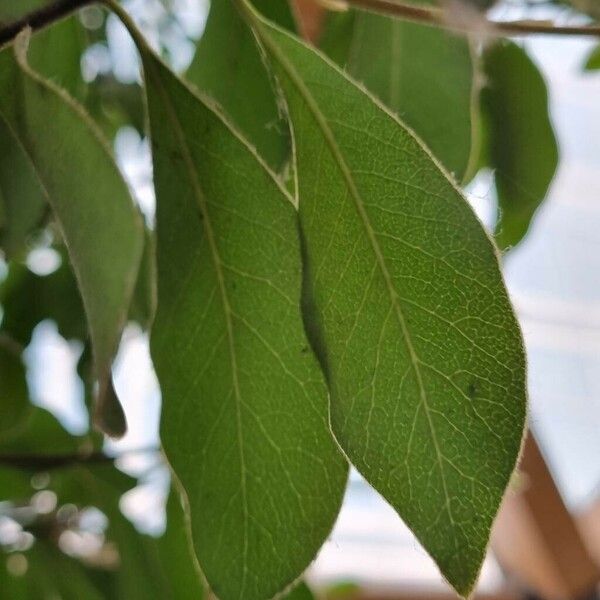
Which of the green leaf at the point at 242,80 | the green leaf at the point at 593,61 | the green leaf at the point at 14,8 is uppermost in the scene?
the green leaf at the point at 14,8

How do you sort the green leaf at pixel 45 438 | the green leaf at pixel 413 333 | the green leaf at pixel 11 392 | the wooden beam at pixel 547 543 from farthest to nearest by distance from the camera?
the wooden beam at pixel 547 543 → the green leaf at pixel 45 438 → the green leaf at pixel 11 392 → the green leaf at pixel 413 333

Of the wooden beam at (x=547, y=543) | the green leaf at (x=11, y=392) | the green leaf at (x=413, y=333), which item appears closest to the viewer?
the green leaf at (x=413, y=333)

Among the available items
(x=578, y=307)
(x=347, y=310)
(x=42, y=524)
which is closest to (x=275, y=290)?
(x=347, y=310)

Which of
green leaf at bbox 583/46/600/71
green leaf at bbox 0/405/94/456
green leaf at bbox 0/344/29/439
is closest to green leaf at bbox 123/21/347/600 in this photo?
green leaf at bbox 0/344/29/439

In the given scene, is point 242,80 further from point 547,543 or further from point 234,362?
point 547,543

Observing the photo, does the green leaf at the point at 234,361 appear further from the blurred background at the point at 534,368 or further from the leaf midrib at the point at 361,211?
the blurred background at the point at 534,368

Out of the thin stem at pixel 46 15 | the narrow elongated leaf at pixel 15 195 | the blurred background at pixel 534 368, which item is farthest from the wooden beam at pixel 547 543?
the thin stem at pixel 46 15

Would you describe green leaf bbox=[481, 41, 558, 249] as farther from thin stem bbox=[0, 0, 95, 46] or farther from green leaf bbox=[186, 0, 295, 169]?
thin stem bbox=[0, 0, 95, 46]
